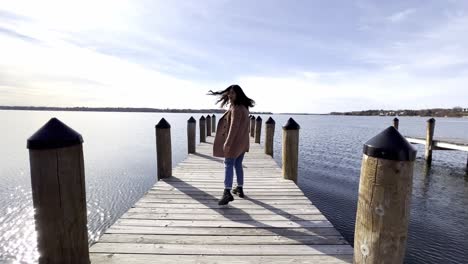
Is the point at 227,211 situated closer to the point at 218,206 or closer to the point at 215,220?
the point at 218,206

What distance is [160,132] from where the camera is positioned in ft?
19.4

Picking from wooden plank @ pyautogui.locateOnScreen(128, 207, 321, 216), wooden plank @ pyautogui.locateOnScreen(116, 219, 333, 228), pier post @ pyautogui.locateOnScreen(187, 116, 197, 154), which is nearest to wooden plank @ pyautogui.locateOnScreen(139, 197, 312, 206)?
wooden plank @ pyautogui.locateOnScreen(128, 207, 321, 216)

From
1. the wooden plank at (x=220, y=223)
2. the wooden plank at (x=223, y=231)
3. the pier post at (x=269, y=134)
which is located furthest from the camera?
the pier post at (x=269, y=134)

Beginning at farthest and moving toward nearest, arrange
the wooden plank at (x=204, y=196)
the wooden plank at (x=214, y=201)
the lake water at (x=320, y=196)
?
the lake water at (x=320, y=196) → the wooden plank at (x=204, y=196) → the wooden plank at (x=214, y=201)

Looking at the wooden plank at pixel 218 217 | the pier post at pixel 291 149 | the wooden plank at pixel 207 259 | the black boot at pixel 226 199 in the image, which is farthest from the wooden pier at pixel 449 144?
the wooden plank at pixel 207 259

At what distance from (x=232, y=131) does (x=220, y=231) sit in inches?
61.0

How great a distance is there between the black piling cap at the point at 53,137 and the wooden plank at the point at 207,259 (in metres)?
1.30

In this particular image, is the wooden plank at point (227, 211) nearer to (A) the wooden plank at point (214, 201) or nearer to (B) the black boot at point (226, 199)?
(B) the black boot at point (226, 199)

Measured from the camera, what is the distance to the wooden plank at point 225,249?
2816mm

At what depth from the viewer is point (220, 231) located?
333 centimetres

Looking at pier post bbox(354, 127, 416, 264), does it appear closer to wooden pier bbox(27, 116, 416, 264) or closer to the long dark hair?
wooden pier bbox(27, 116, 416, 264)

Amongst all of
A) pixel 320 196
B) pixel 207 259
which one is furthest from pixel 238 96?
pixel 320 196

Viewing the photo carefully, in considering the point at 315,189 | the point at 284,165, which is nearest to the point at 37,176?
the point at 284,165

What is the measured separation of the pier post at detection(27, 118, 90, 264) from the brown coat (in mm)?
2331
